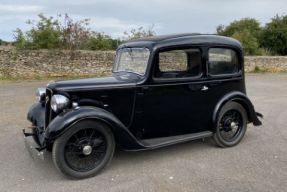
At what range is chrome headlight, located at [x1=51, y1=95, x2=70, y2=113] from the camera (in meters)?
4.11

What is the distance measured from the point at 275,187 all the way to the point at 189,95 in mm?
1789

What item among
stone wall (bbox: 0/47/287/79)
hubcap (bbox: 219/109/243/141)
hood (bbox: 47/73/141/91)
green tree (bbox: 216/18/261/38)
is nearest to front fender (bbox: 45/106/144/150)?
hood (bbox: 47/73/141/91)

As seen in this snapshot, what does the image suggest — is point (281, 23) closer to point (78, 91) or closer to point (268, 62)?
point (268, 62)

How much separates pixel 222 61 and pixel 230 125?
43.0 inches

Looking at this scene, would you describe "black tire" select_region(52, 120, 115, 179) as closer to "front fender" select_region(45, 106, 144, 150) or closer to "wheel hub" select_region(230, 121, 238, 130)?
"front fender" select_region(45, 106, 144, 150)

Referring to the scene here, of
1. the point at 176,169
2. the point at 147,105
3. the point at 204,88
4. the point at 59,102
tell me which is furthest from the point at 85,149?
the point at 204,88

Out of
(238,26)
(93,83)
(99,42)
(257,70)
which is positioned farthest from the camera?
(238,26)

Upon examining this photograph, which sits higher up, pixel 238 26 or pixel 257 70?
pixel 238 26

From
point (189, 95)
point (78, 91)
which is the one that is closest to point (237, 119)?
point (189, 95)

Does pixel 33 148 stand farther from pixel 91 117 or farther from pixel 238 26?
pixel 238 26

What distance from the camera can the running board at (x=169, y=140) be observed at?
463 centimetres

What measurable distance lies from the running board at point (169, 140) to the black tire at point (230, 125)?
24 cm

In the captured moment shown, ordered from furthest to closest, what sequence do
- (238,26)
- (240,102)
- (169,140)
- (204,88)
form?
(238,26)
(240,102)
(204,88)
(169,140)

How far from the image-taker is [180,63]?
17.1 ft
